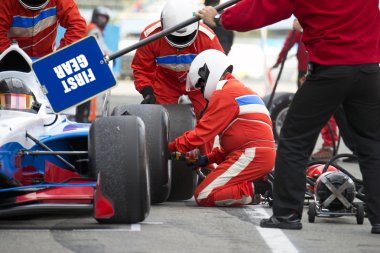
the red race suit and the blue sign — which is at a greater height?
the blue sign

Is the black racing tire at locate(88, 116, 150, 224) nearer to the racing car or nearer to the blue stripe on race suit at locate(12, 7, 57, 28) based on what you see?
the racing car

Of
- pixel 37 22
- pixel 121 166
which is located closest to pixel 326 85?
pixel 121 166

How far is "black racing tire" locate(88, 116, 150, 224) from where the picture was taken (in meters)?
7.84

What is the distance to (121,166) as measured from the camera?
7.84m

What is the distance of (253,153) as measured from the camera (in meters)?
9.60

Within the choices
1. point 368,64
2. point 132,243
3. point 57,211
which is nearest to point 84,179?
point 57,211

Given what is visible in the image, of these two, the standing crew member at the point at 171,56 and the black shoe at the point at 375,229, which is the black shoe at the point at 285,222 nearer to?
the black shoe at the point at 375,229

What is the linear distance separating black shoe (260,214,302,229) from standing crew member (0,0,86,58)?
3228 millimetres

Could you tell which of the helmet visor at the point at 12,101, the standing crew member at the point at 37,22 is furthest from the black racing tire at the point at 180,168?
the helmet visor at the point at 12,101

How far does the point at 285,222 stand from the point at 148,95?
2.98m

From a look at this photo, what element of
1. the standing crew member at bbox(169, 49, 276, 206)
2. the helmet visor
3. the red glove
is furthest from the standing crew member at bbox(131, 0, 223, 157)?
the helmet visor

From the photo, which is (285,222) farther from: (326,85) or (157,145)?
(157,145)

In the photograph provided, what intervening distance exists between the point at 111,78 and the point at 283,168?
4.48ft

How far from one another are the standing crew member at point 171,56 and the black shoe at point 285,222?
7.76 feet
